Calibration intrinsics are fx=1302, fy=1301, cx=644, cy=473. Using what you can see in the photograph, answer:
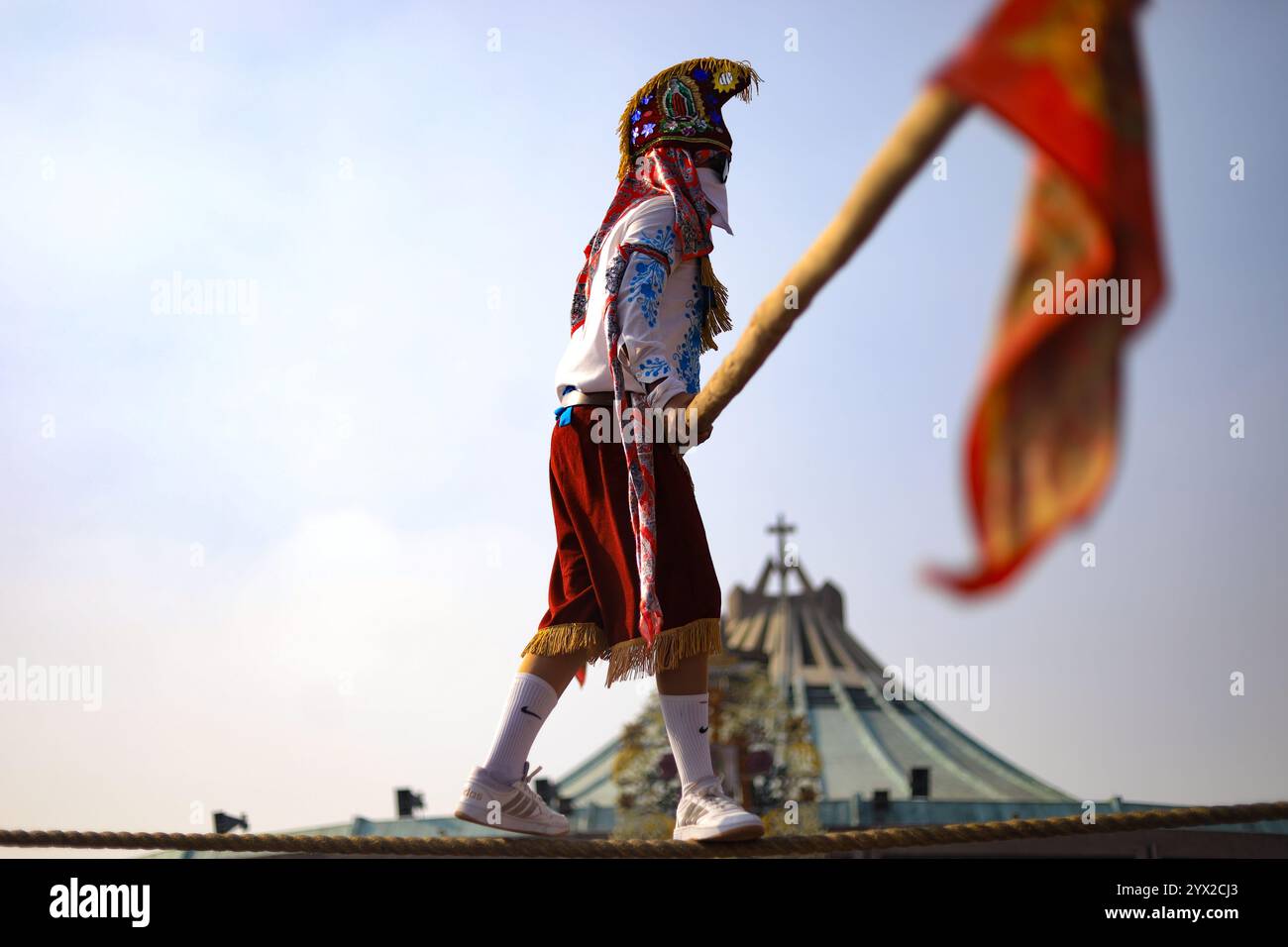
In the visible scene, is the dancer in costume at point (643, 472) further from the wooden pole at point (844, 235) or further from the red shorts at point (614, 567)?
the wooden pole at point (844, 235)

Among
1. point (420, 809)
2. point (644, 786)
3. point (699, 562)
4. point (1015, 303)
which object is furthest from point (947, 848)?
point (1015, 303)

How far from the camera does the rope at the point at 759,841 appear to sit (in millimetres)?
2594

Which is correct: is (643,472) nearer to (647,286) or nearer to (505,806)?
(647,286)

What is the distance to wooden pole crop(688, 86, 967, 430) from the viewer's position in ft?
4.11

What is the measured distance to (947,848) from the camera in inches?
629

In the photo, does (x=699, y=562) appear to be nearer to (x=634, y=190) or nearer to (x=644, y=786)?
(x=634, y=190)

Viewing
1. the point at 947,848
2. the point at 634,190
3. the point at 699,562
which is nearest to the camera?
the point at 699,562

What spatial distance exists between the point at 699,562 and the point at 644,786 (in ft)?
51.5


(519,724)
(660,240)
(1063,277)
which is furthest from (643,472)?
(1063,277)

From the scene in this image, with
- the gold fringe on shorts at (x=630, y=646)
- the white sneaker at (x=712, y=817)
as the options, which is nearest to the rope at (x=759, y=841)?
the white sneaker at (x=712, y=817)

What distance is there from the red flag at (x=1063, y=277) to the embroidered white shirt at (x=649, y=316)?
72.4 inches

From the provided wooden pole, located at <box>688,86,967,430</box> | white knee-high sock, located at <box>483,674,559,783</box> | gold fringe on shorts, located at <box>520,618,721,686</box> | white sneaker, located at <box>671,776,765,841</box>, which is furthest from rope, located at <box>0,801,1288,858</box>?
wooden pole, located at <box>688,86,967,430</box>

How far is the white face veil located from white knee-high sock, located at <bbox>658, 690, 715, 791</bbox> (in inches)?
42.8

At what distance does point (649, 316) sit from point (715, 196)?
1.26ft
